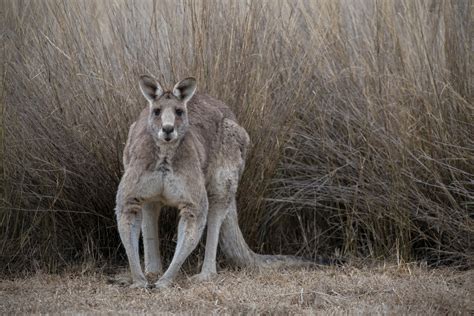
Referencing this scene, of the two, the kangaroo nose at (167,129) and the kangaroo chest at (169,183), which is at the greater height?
the kangaroo nose at (167,129)

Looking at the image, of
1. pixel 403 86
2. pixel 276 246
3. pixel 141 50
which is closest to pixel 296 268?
pixel 276 246

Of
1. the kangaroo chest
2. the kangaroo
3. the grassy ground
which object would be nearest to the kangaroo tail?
the kangaroo

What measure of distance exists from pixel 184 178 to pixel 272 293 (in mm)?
918

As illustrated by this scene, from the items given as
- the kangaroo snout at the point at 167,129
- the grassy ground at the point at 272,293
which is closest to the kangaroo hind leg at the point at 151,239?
the grassy ground at the point at 272,293

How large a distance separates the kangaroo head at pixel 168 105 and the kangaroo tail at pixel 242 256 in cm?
73

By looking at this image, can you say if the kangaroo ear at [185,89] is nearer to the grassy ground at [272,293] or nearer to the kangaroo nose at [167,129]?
the kangaroo nose at [167,129]

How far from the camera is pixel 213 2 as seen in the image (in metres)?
6.70

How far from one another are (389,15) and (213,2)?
1.23 meters

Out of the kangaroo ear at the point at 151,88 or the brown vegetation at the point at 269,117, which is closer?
the kangaroo ear at the point at 151,88

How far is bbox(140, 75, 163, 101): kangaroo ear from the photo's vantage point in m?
5.82

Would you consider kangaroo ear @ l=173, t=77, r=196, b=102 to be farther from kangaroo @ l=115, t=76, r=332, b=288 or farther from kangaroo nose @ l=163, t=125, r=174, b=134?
kangaroo nose @ l=163, t=125, r=174, b=134

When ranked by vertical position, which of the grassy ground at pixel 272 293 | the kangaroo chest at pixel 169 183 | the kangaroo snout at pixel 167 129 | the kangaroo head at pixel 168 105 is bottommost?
the grassy ground at pixel 272 293

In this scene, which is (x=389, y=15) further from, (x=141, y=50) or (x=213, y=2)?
(x=141, y=50)

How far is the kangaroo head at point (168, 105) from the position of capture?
575 cm
